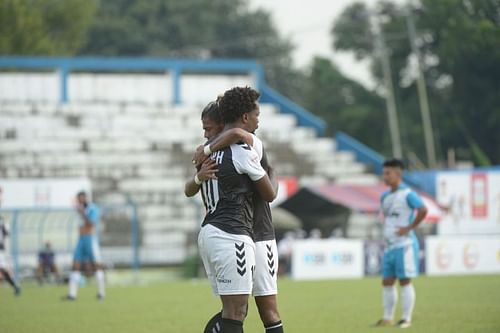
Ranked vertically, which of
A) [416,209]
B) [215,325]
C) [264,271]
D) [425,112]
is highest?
[425,112]

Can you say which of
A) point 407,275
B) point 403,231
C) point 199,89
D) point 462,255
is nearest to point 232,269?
point 407,275

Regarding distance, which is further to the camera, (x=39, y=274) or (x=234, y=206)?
(x=39, y=274)

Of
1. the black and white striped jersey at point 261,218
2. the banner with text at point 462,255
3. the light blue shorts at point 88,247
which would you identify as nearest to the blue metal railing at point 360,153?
the banner with text at point 462,255

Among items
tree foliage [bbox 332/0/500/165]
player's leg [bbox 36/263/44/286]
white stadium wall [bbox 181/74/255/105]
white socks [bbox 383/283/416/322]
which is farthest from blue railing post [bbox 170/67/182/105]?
white socks [bbox 383/283/416/322]

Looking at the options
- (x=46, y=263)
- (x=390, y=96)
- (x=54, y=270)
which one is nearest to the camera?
(x=46, y=263)

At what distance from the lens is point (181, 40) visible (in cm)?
7288

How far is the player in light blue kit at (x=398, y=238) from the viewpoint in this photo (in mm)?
14586

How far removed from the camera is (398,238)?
1495 cm

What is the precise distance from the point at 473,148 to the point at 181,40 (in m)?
30.2

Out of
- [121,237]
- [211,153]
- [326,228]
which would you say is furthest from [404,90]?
[211,153]

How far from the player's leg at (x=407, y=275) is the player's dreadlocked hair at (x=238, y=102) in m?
5.92

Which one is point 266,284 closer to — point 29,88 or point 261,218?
point 261,218

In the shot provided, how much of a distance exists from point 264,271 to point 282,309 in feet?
27.2

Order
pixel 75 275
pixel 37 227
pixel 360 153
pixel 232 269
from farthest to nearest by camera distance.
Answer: pixel 360 153, pixel 37 227, pixel 75 275, pixel 232 269
